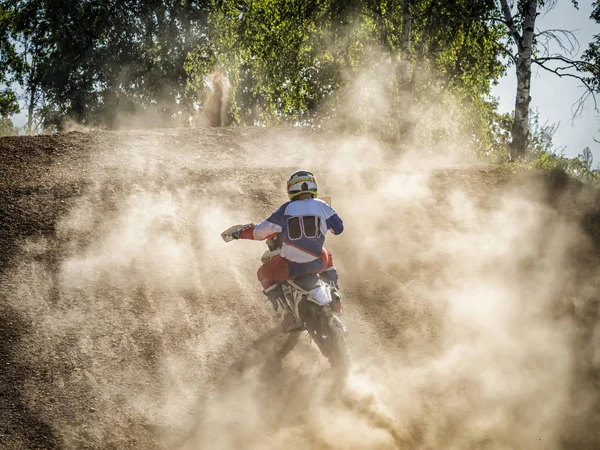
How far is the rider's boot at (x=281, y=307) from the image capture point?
6.78 metres

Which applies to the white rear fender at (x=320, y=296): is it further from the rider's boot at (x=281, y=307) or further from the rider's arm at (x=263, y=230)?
the rider's arm at (x=263, y=230)

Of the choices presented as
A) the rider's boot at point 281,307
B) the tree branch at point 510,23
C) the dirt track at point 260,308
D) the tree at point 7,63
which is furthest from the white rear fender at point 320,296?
the tree at point 7,63

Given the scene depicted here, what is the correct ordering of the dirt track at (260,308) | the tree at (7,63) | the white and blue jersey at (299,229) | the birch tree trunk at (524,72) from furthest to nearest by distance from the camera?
1. the tree at (7,63)
2. the birch tree trunk at (524,72)
3. the white and blue jersey at (299,229)
4. the dirt track at (260,308)

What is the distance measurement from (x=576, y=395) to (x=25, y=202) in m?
9.33

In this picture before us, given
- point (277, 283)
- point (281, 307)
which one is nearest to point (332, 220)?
point (277, 283)

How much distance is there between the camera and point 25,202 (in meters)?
10.0

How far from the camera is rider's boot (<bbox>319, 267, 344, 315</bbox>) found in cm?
659

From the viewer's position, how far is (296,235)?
6559 mm

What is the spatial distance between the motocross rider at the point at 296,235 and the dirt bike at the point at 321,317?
0.15 m

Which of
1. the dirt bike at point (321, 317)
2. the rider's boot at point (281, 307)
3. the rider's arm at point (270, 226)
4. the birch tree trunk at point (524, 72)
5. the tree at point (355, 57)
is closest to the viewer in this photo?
the dirt bike at point (321, 317)

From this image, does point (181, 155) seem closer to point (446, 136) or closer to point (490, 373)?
point (490, 373)

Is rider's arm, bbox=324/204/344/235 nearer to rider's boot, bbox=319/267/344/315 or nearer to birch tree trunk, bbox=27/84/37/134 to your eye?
rider's boot, bbox=319/267/344/315

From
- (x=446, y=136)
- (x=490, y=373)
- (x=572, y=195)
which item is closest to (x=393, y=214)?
(x=572, y=195)

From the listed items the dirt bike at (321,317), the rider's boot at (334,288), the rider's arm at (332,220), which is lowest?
the dirt bike at (321,317)
